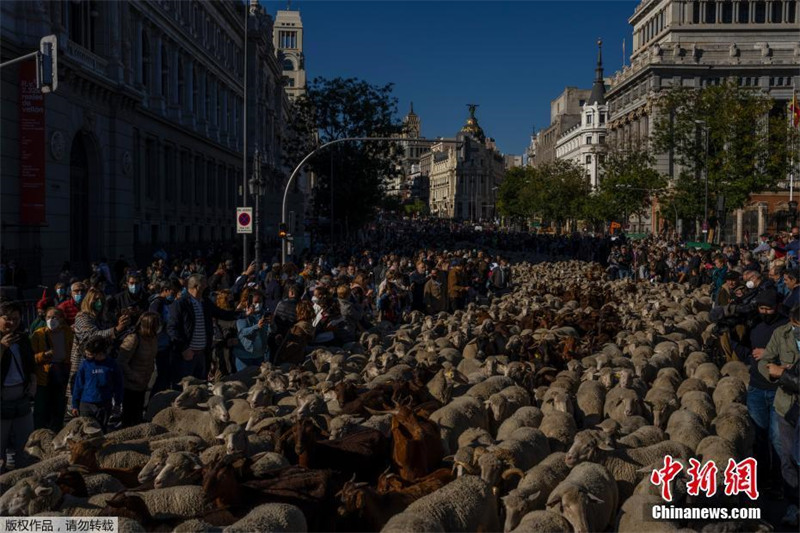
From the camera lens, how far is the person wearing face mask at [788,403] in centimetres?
825

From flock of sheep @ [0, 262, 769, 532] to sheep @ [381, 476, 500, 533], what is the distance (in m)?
0.02

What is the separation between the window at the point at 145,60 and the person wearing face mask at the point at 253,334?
28.3m

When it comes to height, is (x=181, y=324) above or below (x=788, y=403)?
above

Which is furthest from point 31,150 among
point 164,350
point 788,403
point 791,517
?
point 791,517

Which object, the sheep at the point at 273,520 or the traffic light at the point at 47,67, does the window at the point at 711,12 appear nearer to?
the traffic light at the point at 47,67

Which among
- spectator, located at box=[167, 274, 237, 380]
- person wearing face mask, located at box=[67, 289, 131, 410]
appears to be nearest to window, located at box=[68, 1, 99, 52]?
person wearing face mask, located at box=[67, 289, 131, 410]

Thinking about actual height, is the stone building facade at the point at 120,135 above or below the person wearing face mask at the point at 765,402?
above

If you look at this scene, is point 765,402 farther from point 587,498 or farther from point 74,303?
point 74,303

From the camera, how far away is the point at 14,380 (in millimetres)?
8680

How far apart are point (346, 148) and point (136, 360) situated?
4668cm

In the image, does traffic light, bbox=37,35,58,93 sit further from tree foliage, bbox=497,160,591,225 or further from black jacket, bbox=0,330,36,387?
tree foliage, bbox=497,160,591,225

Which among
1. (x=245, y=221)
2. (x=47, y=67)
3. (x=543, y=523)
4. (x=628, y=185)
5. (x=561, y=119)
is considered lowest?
(x=543, y=523)

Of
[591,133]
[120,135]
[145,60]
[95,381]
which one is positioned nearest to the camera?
[95,381]

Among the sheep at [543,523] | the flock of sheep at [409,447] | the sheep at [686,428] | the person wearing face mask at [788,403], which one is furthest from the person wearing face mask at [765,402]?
the sheep at [543,523]
